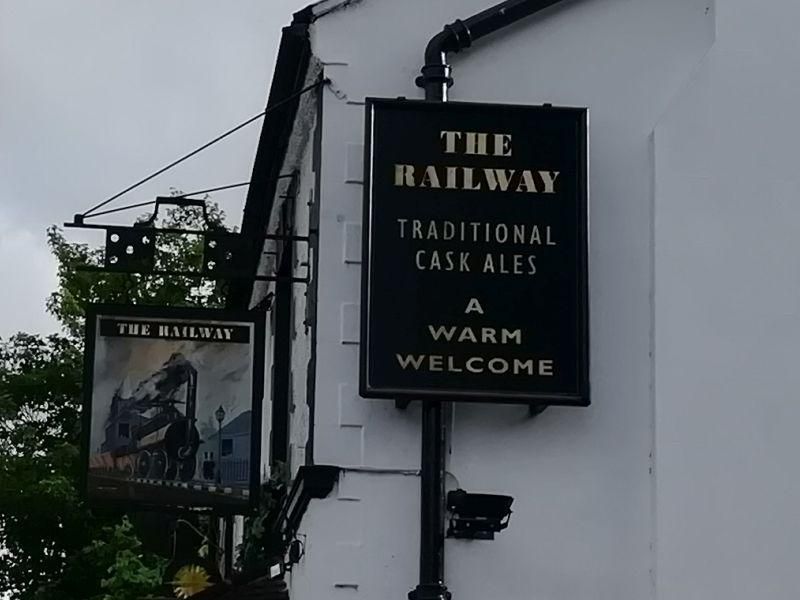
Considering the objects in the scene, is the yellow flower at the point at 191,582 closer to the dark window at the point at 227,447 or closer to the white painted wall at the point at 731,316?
the dark window at the point at 227,447

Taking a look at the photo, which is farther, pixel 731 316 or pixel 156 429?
pixel 156 429

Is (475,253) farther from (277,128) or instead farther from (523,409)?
(277,128)

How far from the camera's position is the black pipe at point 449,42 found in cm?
1111

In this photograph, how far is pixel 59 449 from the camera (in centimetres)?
2847

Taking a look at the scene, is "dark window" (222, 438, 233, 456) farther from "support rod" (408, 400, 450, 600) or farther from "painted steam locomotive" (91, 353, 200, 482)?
"support rod" (408, 400, 450, 600)

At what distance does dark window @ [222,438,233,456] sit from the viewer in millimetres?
12133

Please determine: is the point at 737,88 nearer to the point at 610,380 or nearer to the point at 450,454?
the point at 610,380

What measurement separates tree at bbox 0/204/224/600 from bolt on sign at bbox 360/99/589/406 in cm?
1405

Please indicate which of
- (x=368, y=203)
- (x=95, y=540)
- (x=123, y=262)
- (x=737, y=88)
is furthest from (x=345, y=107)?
(x=95, y=540)

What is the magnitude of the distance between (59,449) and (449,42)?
736 inches

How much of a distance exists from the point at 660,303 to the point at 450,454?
5.38 ft

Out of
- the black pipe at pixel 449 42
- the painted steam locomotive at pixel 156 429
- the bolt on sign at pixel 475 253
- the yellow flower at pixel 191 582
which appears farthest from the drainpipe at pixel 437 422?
the yellow flower at pixel 191 582

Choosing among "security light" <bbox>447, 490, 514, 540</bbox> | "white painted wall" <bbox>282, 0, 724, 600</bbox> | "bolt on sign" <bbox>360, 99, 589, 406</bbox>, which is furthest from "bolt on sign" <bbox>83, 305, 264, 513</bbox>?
"security light" <bbox>447, 490, 514, 540</bbox>

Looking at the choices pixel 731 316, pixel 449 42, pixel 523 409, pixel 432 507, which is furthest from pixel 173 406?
pixel 731 316
